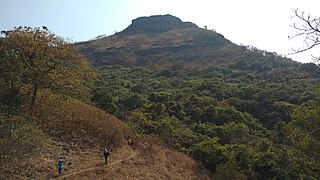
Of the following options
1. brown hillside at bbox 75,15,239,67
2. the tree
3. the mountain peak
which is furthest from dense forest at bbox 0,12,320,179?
the mountain peak

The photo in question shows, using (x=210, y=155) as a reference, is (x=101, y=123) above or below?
above

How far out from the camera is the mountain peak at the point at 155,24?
156500 millimetres

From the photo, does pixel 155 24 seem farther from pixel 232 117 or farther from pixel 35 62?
pixel 35 62

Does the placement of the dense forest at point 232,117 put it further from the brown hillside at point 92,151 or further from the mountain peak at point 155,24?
the mountain peak at point 155,24

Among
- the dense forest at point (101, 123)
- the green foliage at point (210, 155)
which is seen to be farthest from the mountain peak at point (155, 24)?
the green foliage at point (210, 155)

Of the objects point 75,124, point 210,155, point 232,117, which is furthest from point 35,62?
point 232,117

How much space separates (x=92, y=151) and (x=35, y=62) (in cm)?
611

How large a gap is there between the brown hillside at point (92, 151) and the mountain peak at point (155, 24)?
133554 mm

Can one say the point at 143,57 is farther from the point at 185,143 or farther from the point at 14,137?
the point at 14,137

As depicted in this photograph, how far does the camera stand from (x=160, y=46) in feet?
417

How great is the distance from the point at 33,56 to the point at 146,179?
9716mm

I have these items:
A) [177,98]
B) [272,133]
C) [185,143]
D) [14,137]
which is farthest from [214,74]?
[14,137]

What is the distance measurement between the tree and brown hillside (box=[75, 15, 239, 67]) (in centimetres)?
8066

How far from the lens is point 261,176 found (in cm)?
2441
